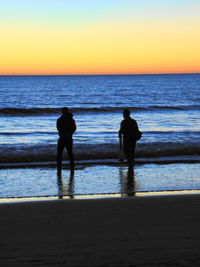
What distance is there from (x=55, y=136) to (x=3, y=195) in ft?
42.9

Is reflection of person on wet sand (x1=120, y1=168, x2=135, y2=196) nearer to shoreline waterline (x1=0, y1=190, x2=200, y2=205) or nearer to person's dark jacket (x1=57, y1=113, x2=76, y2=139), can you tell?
shoreline waterline (x1=0, y1=190, x2=200, y2=205)

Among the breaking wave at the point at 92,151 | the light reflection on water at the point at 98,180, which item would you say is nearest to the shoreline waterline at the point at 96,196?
the light reflection on water at the point at 98,180

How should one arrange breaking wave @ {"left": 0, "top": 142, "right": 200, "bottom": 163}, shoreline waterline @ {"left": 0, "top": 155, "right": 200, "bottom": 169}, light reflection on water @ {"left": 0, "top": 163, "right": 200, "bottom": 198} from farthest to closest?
breaking wave @ {"left": 0, "top": 142, "right": 200, "bottom": 163} < shoreline waterline @ {"left": 0, "top": 155, "right": 200, "bottom": 169} < light reflection on water @ {"left": 0, "top": 163, "right": 200, "bottom": 198}

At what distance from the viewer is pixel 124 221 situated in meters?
6.35

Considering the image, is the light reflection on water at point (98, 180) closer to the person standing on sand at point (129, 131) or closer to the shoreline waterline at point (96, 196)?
the shoreline waterline at point (96, 196)

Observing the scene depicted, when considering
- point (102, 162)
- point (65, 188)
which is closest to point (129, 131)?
point (65, 188)

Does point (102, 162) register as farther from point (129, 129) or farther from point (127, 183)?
point (127, 183)

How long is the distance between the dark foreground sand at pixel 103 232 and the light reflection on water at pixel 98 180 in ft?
3.46

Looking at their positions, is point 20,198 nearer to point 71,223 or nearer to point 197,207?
point 71,223

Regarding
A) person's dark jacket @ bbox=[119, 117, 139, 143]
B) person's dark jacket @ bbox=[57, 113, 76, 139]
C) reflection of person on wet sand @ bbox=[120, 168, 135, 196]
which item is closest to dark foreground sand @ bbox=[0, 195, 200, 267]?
reflection of person on wet sand @ bbox=[120, 168, 135, 196]

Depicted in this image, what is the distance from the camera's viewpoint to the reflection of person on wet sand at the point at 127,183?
8742 millimetres

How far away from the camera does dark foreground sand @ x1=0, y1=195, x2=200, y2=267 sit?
4801mm

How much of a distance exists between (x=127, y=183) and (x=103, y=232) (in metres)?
3.98

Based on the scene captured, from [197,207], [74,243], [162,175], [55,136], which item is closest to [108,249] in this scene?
[74,243]
